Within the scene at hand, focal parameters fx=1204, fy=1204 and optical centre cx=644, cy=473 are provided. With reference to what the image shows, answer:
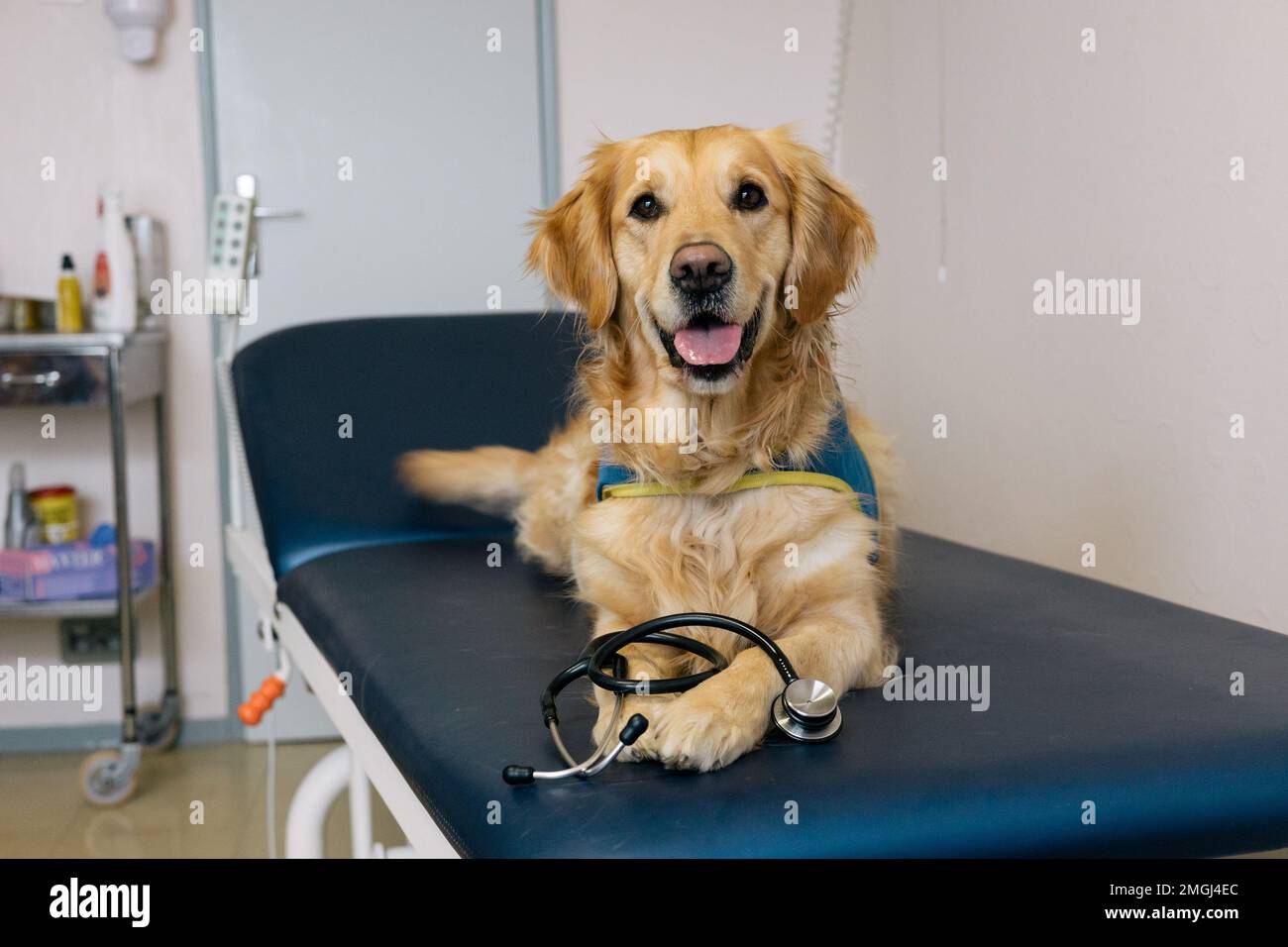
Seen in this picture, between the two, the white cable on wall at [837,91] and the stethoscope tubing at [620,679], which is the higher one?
the white cable on wall at [837,91]

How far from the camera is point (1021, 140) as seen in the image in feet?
9.01

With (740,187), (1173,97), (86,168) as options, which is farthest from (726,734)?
(86,168)

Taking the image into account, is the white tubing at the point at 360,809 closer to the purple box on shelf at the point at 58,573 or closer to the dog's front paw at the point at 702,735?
the dog's front paw at the point at 702,735

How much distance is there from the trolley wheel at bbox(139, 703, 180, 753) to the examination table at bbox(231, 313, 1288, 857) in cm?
158

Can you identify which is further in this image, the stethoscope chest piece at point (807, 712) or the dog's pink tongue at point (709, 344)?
the dog's pink tongue at point (709, 344)

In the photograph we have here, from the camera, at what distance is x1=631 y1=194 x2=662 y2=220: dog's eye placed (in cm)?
153

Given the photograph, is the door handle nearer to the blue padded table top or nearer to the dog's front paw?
the blue padded table top

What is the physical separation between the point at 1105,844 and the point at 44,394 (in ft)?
9.38

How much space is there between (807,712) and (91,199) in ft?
10.3

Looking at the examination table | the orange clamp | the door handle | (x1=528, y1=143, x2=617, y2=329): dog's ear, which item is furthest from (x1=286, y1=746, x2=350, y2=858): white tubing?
the door handle

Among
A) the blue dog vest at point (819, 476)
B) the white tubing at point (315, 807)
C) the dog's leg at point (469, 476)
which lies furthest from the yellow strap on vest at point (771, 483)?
the white tubing at point (315, 807)

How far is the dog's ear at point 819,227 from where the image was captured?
1.54 m

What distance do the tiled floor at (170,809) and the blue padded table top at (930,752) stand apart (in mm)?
1348
